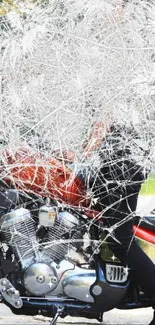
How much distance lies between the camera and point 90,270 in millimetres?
5406

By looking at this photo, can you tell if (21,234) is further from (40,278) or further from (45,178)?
(45,178)

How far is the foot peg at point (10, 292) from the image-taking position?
5320 millimetres

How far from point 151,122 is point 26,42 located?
0.73m

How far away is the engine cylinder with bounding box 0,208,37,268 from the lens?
17.3 ft

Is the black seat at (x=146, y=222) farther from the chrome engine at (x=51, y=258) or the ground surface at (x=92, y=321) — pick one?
the ground surface at (x=92, y=321)

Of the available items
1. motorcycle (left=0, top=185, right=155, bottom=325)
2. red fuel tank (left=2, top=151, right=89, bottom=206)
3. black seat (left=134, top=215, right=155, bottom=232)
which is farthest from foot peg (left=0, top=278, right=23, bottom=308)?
black seat (left=134, top=215, right=155, bottom=232)

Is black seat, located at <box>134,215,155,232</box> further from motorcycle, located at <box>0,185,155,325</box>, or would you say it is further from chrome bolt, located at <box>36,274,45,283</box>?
chrome bolt, located at <box>36,274,45,283</box>

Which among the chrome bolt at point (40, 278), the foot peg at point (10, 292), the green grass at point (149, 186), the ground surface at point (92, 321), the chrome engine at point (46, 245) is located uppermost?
the green grass at point (149, 186)

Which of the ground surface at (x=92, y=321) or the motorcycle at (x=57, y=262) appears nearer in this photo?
the motorcycle at (x=57, y=262)

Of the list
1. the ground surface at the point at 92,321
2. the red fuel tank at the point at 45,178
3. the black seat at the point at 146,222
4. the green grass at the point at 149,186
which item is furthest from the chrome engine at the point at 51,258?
the ground surface at the point at 92,321

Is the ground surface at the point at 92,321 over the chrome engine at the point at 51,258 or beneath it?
beneath

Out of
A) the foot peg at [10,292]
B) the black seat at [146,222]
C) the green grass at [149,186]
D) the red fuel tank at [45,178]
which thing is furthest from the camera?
the black seat at [146,222]

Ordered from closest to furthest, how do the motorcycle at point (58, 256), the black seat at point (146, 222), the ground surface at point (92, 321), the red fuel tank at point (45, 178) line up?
the red fuel tank at point (45, 178), the motorcycle at point (58, 256), the black seat at point (146, 222), the ground surface at point (92, 321)

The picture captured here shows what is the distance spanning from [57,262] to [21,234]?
28cm
